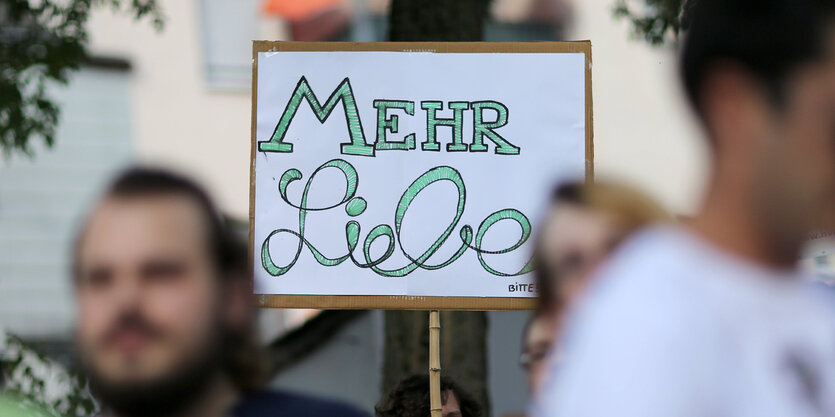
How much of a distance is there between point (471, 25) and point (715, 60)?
427cm

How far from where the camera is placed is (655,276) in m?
1.02

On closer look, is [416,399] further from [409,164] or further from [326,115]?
[326,115]

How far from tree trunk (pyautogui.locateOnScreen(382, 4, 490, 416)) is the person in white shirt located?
13.4 ft

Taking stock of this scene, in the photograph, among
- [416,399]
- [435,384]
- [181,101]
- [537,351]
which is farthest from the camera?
[181,101]

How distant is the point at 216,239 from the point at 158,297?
0.23ft

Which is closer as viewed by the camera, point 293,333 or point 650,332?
point 650,332

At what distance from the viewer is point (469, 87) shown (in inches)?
146

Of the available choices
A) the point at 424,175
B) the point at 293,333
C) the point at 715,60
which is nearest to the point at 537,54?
the point at 424,175

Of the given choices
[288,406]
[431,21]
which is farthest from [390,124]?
[288,406]

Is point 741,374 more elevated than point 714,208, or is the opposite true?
point 714,208

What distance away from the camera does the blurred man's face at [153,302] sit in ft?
3.70

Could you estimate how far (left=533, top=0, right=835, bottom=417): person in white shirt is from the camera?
3.24ft

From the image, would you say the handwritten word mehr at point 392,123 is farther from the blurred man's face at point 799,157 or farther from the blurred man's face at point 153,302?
the blurred man's face at point 799,157

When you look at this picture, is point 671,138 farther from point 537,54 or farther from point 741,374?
point 741,374
